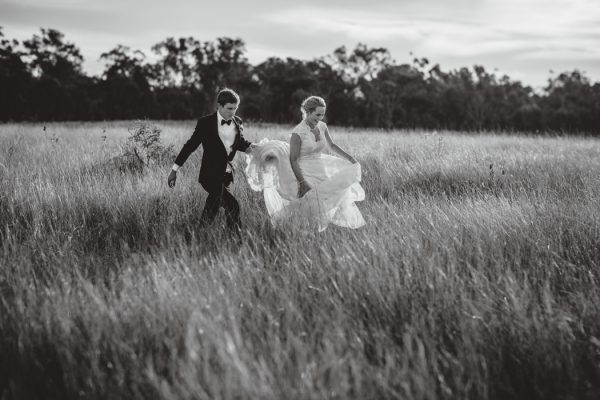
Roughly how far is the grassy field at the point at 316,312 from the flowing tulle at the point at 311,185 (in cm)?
21

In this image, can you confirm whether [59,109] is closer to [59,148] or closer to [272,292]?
[59,148]

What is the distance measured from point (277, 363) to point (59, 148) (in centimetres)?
822

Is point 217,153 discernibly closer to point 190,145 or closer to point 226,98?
point 190,145

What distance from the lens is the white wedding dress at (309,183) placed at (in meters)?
4.23

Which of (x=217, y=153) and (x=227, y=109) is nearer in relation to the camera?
(x=227, y=109)

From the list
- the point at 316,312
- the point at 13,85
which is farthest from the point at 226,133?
the point at 13,85

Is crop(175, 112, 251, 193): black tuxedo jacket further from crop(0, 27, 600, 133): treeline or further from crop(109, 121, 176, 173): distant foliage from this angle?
crop(0, 27, 600, 133): treeline

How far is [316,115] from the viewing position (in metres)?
4.26

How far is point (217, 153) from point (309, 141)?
3.00 ft

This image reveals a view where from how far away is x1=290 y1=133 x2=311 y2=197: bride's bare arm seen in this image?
4293 mm

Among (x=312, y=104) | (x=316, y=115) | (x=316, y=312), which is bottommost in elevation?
(x=316, y=312)

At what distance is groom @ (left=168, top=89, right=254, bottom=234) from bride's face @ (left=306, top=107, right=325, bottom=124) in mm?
699

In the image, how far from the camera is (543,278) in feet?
10.5

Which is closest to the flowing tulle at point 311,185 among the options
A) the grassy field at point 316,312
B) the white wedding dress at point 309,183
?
the white wedding dress at point 309,183
